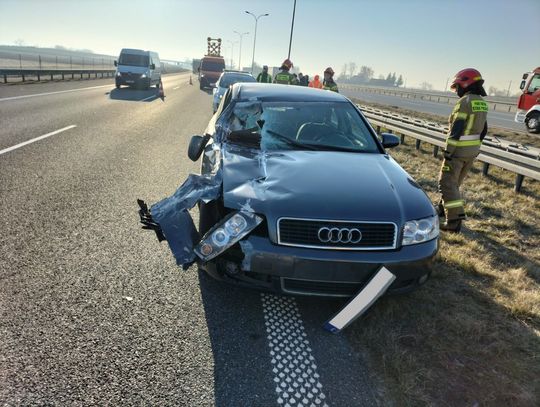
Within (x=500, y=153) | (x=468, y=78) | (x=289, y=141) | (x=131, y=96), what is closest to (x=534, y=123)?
(x=500, y=153)

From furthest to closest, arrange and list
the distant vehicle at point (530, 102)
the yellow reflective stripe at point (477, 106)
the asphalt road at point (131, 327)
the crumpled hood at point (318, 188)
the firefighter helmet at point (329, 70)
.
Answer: the distant vehicle at point (530, 102) < the firefighter helmet at point (329, 70) < the yellow reflective stripe at point (477, 106) < the crumpled hood at point (318, 188) < the asphalt road at point (131, 327)

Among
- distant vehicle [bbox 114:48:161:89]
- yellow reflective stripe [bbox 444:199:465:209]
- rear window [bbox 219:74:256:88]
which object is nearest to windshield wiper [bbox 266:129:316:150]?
yellow reflective stripe [bbox 444:199:465:209]

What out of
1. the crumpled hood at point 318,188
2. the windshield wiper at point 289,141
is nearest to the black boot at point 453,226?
the crumpled hood at point 318,188

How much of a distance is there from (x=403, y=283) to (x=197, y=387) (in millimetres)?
1592

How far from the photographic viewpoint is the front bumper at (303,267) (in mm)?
2646

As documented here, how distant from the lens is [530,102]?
61.5 ft

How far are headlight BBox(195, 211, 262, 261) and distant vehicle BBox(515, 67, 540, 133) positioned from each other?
19371mm

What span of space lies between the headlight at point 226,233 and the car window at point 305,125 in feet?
4.13

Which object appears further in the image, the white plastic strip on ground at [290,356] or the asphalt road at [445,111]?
the asphalt road at [445,111]

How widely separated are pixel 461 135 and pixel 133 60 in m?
22.5

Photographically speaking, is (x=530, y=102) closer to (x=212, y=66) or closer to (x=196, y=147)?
(x=196, y=147)

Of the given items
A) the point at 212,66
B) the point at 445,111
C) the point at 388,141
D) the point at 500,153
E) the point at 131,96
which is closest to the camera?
the point at 388,141

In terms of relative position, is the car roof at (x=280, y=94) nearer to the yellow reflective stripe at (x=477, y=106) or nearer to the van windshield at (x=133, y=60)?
the yellow reflective stripe at (x=477, y=106)

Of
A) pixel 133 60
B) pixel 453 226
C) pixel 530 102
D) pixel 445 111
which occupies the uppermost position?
pixel 133 60
